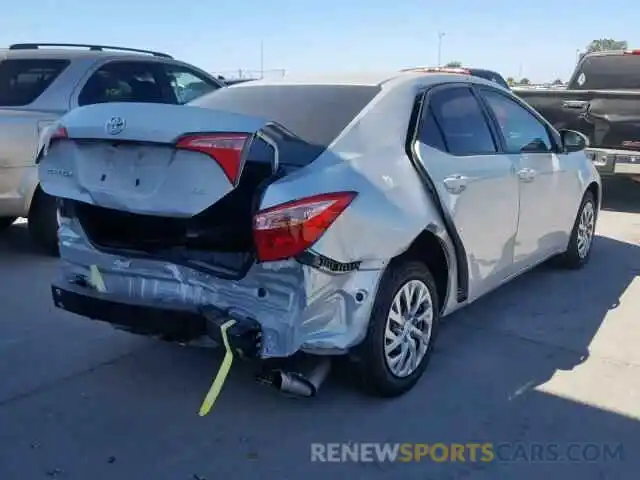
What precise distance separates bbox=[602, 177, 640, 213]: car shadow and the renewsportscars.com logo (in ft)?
22.1

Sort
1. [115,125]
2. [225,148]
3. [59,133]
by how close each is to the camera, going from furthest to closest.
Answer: [59,133] → [115,125] → [225,148]

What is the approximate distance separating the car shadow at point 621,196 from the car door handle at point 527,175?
4996 millimetres

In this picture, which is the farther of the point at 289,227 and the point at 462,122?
the point at 462,122

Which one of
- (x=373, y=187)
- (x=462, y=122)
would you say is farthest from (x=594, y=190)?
(x=373, y=187)

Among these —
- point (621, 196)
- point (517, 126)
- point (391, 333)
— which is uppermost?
point (517, 126)

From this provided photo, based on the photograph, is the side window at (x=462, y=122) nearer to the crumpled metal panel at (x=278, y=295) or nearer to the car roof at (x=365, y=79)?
the car roof at (x=365, y=79)

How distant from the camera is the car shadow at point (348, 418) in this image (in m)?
3.00

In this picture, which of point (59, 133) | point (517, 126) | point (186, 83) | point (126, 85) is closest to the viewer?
point (59, 133)

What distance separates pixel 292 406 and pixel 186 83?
464 cm

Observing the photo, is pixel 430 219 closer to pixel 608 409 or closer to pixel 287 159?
pixel 287 159

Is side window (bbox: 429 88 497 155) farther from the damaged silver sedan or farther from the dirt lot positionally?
the dirt lot

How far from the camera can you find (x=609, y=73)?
1031 centimetres

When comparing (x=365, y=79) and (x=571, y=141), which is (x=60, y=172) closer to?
(x=365, y=79)

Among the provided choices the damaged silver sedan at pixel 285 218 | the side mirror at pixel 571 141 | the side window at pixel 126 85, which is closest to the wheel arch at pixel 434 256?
the damaged silver sedan at pixel 285 218
